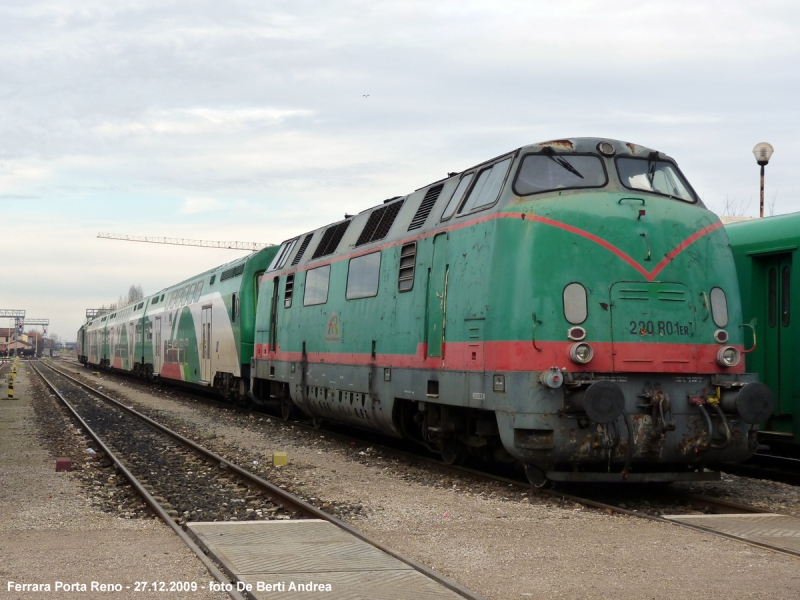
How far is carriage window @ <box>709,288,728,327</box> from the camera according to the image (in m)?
9.58

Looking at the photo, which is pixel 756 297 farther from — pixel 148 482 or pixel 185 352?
pixel 185 352

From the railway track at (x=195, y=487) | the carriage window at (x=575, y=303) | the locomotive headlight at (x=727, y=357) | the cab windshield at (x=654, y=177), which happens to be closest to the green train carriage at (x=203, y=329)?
the railway track at (x=195, y=487)

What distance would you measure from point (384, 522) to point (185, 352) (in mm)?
22076

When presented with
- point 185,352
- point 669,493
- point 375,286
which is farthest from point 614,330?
point 185,352

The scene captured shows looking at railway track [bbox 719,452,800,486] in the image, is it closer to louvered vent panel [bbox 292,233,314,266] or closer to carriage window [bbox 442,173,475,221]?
carriage window [bbox 442,173,475,221]

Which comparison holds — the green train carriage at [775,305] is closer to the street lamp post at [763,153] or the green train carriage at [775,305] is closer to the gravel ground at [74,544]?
the street lamp post at [763,153]

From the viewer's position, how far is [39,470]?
1224cm

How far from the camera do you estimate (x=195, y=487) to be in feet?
35.8

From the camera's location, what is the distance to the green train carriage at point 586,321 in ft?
29.5

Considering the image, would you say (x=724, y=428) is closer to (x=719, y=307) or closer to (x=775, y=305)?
(x=719, y=307)

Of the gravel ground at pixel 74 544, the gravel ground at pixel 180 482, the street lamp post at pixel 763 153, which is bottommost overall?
the gravel ground at pixel 180 482

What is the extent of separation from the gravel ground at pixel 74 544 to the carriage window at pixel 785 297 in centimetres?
782

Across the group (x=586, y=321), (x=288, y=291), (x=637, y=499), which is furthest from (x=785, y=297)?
(x=288, y=291)

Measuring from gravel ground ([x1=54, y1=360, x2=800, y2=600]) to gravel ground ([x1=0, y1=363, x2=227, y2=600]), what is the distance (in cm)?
177
